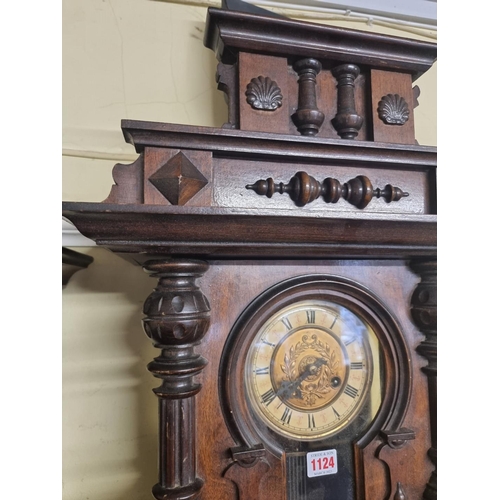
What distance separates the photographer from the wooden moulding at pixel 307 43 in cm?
56

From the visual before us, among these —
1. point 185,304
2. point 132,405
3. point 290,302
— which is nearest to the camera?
point 185,304

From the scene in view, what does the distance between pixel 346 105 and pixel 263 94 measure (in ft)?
0.45

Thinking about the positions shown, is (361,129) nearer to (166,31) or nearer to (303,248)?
(303,248)

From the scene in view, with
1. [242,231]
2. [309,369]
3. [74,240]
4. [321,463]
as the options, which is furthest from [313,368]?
[74,240]

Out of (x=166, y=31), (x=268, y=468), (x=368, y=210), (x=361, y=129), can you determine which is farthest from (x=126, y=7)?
(x=268, y=468)

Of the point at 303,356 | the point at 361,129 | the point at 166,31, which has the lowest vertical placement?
the point at 303,356

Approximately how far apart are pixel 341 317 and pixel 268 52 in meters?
0.44

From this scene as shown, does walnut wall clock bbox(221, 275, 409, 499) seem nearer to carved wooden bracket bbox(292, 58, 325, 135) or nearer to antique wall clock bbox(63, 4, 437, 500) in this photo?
antique wall clock bbox(63, 4, 437, 500)

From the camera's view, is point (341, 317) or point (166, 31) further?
point (166, 31)

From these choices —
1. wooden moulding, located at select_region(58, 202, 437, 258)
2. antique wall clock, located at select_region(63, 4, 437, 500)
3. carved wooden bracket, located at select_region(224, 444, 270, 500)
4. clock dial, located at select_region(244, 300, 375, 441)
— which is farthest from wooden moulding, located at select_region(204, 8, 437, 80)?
carved wooden bracket, located at select_region(224, 444, 270, 500)

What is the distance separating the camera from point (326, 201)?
554 mm

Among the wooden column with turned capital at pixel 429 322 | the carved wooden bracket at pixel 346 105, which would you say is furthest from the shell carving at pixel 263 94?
the wooden column with turned capital at pixel 429 322

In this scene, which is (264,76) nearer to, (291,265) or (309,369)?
(291,265)

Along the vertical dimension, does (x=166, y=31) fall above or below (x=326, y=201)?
above
